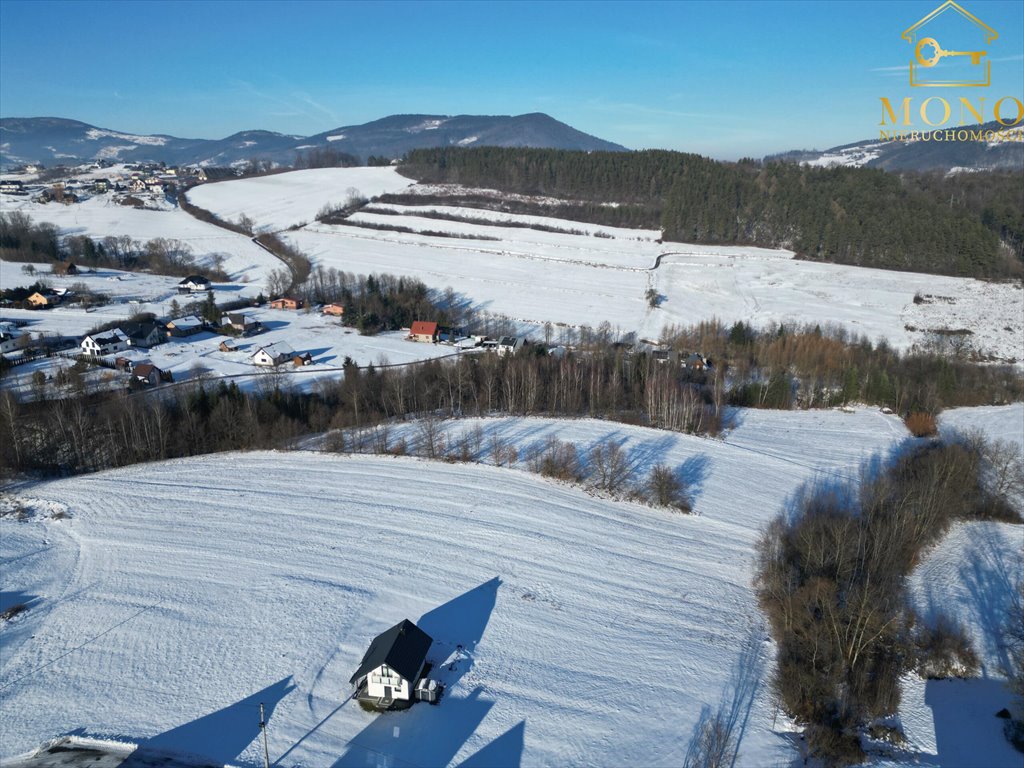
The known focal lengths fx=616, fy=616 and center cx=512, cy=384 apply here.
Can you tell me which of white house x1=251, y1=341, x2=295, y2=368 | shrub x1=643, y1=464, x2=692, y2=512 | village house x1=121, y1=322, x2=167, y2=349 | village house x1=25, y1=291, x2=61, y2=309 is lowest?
shrub x1=643, y1=464, x2=692, y2=512

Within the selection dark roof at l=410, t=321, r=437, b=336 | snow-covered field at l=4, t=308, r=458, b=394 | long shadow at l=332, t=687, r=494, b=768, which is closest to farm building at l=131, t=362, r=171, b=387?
snow-covered field at l=4, t=308, r=458, b=394

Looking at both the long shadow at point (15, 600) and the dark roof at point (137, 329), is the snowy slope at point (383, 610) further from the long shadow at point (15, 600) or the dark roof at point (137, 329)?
the dark roof at point (137, 329)

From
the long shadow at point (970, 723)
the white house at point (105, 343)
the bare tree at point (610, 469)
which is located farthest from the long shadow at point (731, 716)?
the white house at point (105, 343)

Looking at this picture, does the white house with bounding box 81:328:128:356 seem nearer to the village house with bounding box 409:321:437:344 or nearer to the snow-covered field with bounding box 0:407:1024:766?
the snow-covered field with bounding box 0:407:1024:766

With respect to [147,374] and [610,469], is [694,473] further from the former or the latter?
[147,374]

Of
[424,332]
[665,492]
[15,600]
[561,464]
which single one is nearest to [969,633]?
[665,492]
